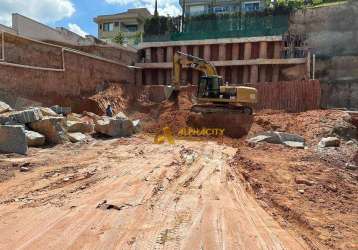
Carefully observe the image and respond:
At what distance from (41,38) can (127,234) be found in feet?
60.1

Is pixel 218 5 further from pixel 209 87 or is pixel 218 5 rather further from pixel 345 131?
pixel 345 131

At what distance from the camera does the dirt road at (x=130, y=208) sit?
4.19m

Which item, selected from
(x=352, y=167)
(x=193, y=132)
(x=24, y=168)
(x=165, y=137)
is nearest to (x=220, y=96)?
(x=193, y=132)

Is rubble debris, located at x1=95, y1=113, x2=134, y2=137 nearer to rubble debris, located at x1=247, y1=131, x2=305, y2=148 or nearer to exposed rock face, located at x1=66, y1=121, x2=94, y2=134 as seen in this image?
exposed rock face, located at x1=66, y1=121, x2=94, y2=134

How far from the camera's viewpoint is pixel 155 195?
604 centimetres

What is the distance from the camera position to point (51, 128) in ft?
36.8

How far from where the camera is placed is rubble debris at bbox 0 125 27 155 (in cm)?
930

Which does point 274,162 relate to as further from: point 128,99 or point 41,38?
point 41,38

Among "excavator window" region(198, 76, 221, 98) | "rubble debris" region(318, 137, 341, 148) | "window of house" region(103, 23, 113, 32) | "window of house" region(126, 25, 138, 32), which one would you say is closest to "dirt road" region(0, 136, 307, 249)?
"rubble debris" region(318, 137, 341, 148)

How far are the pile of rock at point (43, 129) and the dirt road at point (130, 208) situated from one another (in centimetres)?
67

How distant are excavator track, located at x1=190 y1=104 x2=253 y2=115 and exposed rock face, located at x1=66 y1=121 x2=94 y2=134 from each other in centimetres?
554

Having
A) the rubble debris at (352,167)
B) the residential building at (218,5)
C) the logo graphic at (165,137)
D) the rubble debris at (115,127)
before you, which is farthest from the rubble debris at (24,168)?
the residential building at (218,5)

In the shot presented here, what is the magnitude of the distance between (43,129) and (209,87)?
321 inches

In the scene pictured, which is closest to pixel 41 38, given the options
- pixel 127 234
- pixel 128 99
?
→ pixel 128 99
